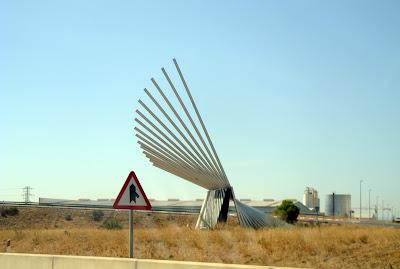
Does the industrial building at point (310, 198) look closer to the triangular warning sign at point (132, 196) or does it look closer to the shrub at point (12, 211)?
the shrub at point (12, 211)

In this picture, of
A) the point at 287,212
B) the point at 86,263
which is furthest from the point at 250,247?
the point at 287,212

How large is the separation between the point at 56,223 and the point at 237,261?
43175mm

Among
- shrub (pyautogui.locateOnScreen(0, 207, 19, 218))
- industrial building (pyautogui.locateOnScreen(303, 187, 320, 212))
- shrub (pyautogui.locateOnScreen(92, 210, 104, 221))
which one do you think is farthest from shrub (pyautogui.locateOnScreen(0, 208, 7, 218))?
industrial building (pyautogui.locateOnScreen(303, 187, 320, 212))

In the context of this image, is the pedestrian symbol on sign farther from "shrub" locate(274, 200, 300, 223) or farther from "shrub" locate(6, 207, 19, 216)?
"shrub" locate(6, 207, 19, 216)

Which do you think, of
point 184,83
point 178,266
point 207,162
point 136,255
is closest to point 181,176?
point 207,162

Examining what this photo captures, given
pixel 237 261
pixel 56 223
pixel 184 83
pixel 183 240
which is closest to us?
pixel 237 261

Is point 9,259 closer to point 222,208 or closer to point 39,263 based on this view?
Result: point 39,263

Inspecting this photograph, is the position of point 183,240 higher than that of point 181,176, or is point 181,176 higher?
point 181,176

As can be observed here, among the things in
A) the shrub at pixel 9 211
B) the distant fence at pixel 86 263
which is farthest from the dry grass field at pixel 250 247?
the shrub at pixel 9 211

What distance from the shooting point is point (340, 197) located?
14712cm

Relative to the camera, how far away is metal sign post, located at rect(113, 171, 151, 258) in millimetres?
10961

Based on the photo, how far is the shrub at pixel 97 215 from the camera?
58747 mm

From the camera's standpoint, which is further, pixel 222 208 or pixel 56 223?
pixel 56 223

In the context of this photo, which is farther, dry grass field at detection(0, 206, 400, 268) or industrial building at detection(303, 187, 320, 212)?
industrial building at detection(303, 187, 320, 212)
